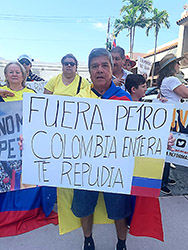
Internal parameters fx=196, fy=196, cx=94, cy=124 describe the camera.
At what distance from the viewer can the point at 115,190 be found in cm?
128

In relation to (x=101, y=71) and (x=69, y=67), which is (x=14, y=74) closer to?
(x=69, y=67)

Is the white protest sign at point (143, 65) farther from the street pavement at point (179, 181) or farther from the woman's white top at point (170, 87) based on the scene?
the woman's white top at point (170, 87)

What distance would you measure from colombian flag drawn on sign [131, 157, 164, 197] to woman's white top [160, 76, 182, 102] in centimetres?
130

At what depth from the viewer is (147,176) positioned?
1245mm

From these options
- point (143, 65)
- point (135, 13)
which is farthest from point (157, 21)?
point (143, 65)

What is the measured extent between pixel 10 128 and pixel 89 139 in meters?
0.72

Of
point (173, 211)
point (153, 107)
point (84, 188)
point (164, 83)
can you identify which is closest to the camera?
point (153, 107)

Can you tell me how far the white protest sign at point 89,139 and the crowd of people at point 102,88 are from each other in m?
0.17

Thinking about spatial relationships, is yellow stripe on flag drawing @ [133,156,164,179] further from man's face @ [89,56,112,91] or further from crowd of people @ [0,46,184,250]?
man's face @ [89,56,112,91]

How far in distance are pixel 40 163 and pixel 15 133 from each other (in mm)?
450

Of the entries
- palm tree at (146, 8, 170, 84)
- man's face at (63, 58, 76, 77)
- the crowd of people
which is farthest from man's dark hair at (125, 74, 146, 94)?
palm tree at (146, 8, 170, 84)

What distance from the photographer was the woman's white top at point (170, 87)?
2220mm

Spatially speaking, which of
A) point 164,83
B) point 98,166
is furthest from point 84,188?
point 164,83

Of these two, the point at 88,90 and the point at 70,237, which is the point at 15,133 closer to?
the point at 88,90
